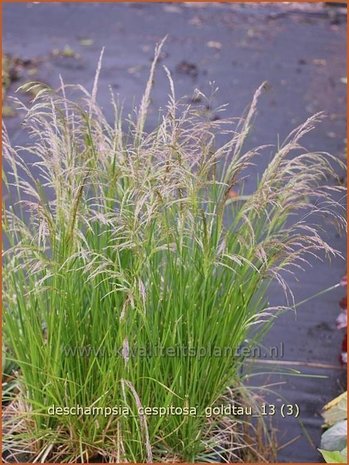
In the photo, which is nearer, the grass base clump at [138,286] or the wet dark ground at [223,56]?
the grass base clump at [138,286]

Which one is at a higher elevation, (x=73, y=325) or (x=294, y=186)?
(x=294, y=186)

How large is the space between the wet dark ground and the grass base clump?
1.19 metres

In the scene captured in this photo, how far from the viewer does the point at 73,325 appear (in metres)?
1.69

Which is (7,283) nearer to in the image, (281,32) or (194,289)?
(194,289)

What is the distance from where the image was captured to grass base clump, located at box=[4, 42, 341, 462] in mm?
1569

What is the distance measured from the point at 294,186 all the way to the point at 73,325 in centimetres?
57

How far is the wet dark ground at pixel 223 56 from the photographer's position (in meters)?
3.79

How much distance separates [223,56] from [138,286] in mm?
3241

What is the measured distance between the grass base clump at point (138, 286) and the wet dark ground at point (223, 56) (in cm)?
119

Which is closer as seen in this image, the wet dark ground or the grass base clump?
the grass base clump

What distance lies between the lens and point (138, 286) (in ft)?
5.08

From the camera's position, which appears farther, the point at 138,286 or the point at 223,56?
the point at 223,56

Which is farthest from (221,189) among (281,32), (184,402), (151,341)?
(281,32)

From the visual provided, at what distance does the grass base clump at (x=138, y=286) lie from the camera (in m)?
1.57
